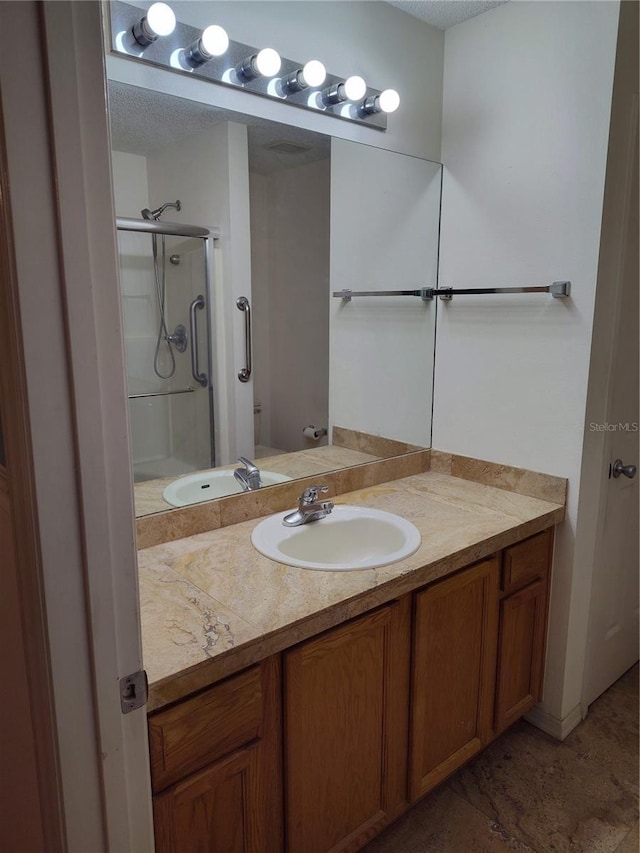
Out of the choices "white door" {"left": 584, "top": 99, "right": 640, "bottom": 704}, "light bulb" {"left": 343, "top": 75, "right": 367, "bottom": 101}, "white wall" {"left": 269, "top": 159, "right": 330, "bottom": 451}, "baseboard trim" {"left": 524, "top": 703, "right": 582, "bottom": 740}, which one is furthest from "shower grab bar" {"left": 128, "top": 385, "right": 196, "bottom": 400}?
"baseboard trim" {"left": 524, "top": 703, "right": 582, "bottom": 740}

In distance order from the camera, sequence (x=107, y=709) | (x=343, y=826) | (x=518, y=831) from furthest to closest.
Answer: (x=518, y=831)
(x=343, y=826)
(x=107, y=709)

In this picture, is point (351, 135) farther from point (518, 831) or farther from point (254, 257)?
point (518, 831)

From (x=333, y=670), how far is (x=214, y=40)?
5.04 feet

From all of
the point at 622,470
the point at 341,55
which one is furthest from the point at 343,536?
the point at 341,55

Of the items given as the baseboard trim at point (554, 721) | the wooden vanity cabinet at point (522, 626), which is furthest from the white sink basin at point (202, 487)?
the baseboard trim at point (554, 721)

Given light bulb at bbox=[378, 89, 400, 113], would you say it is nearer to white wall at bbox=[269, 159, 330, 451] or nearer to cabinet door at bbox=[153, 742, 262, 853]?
white wall at bbox=[269, 159, 330, 451]

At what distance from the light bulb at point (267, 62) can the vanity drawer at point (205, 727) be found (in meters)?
1.49

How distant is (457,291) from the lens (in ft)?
6.80

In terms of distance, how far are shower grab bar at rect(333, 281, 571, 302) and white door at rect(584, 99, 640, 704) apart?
0.21 meters

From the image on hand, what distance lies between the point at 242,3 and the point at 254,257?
25.8 inches

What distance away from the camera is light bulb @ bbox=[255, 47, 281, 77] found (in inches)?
60.9

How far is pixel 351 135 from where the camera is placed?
1.87 meters

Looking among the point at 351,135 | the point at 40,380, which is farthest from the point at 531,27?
the point at 40,380

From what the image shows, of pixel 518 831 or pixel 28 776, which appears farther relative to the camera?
pixel 518 831
